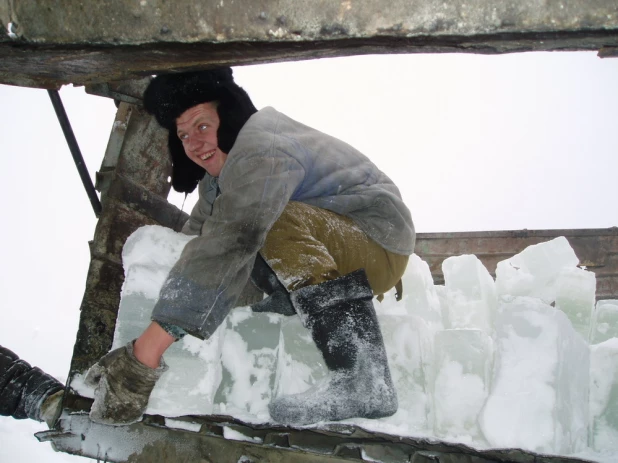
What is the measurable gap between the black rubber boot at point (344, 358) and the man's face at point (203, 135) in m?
0.95

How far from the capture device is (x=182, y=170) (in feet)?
9.04

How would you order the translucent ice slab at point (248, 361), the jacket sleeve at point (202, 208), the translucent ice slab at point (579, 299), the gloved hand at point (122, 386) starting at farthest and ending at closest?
1. the jacket sleeve at point (202, 208)
2. the translucent ice slab at point (579, 299)
3. the translucent ice slab at point (248, 361)
4. the gloved hand at point (122, 386)

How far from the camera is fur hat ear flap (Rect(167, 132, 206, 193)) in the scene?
267 cm

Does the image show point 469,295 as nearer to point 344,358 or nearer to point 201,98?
point 344,358

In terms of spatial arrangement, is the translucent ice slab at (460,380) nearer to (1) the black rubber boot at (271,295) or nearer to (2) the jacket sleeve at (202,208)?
(1) the black rubber boot at (271,295)

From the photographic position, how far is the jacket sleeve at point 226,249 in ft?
5.73

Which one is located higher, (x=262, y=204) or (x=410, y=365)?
(x=262, y=204)

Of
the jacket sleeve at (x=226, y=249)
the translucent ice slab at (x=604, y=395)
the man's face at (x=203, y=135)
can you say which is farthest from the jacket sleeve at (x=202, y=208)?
the translucent ice slab at (x=604, y=395)

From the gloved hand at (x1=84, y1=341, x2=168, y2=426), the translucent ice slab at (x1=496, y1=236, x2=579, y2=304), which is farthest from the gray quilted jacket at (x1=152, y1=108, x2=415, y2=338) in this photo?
the translucent ice slab at (x1=496, y1=236, x2=579, y2=304)

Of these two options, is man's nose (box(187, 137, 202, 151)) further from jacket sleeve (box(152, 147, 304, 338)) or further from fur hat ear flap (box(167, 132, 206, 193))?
jacket sleeve (box(152, 147, 304, 338))

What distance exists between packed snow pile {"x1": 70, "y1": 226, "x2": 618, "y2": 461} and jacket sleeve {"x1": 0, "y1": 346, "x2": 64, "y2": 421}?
57 centimetres

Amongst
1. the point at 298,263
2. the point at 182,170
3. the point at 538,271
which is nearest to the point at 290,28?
the point at 298,263

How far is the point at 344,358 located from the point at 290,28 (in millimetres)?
1134

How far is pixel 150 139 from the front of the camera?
8.56 ft
